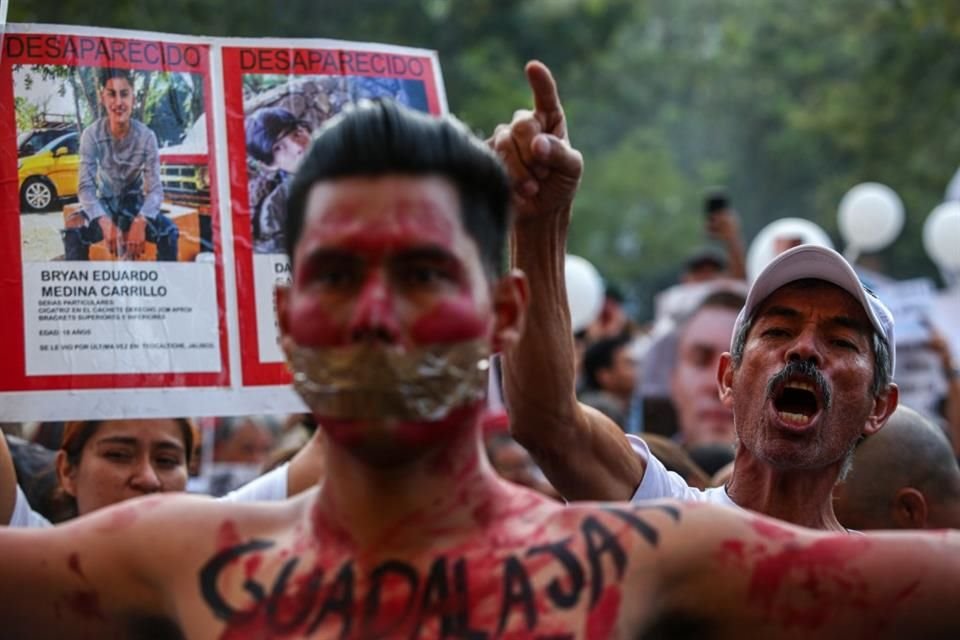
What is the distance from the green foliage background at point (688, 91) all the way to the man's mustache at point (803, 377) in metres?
10.1

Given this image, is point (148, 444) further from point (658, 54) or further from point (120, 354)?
point (658, 54)

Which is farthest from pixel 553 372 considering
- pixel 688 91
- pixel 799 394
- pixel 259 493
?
pixel 688 91

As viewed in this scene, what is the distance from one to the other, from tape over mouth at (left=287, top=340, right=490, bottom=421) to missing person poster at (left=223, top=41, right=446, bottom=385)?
1566 mm

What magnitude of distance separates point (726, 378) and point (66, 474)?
208cm

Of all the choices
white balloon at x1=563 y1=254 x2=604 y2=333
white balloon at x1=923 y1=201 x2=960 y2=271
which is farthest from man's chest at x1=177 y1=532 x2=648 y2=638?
white balloon at x1=923 y1=201 x2=960 y2=271

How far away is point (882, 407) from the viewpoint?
446 centimetres

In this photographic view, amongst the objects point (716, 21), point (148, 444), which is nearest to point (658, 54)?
point (716, 21)

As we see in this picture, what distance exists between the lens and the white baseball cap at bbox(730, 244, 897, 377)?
172 inches

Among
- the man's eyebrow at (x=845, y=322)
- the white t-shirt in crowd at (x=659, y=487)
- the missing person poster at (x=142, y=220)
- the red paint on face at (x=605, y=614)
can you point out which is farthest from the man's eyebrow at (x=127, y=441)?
the red paint on face at (x=605, y=614)

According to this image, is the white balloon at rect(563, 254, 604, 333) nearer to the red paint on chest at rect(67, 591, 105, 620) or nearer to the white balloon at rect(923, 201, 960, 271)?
the white balloon at rect(923, 201, 960, 271)

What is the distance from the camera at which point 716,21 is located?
2229 inches

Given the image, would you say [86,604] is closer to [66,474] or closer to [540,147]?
[540,147]

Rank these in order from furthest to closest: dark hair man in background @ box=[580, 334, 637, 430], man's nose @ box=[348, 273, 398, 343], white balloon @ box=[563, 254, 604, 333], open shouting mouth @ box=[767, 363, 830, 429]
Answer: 1. white balloon @ box=[563, 254, 604, 333]
2. dark hair man in background @ box=[580, 334, 637, 430]
3. open shouting mouth @ box=[767, 363, 830, 429]
4. man's nose @ box=[348, 273, 398, 343]

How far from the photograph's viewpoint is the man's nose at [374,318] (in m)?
2.76
